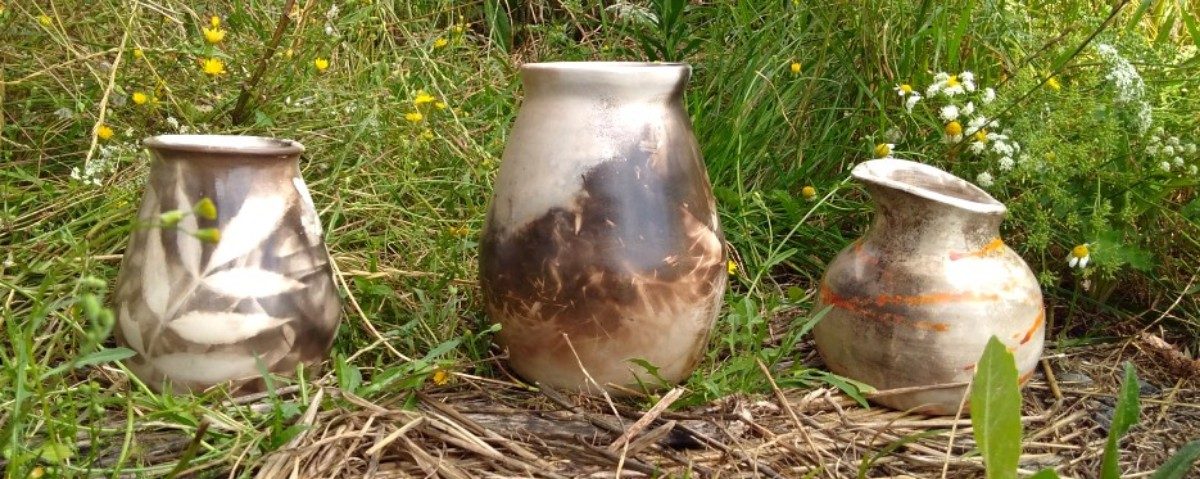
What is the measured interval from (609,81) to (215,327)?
0.59 m

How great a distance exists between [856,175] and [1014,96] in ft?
1.97

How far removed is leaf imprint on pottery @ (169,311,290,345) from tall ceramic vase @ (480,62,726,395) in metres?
0.33

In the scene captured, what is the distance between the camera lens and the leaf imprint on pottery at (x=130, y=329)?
1.31 m

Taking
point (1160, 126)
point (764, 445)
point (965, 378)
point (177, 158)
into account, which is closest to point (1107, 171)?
point (1160, 126)

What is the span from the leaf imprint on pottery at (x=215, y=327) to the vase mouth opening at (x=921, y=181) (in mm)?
855

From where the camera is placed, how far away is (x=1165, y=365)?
1.77 meters

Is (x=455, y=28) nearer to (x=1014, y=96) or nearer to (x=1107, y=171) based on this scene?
(x=1014, y=96)

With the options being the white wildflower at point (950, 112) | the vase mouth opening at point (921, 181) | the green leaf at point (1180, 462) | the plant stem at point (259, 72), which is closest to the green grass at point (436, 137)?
the plant stem at point (259, 72)

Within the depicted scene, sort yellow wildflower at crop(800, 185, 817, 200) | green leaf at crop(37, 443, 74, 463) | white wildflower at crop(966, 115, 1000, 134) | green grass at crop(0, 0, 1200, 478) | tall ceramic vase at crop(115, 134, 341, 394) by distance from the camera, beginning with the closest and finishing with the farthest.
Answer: green leaf at crop(37, 443, 74, 463) < tall ceramic vase at crop(115, 134, 341, 394) < green grass at crop(0, 0, 1200, 478) < white wildflower at crop(966, 115, 1000, 134) < yellow wildflower at crop(800, 185, 817, 200)

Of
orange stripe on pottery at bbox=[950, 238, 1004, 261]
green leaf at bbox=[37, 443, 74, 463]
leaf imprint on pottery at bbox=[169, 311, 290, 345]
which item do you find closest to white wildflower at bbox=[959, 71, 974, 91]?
orange stripe on pottery at bbox=[950, 238, 1004, 261]

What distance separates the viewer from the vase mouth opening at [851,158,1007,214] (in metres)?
1.47

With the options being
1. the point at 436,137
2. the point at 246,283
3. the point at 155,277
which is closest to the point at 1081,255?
the point at 436,137

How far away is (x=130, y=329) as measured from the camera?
132 cm

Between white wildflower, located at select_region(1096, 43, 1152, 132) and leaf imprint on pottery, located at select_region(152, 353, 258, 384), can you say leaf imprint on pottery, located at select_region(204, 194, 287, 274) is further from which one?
white wildflower, located at select_region(1096, 43, 1152, 132)
